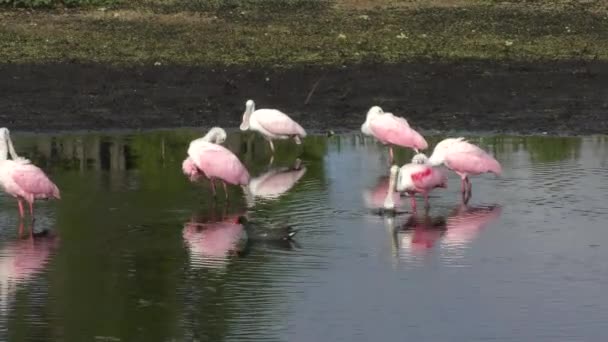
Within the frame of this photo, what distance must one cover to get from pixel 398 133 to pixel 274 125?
1.64 meters

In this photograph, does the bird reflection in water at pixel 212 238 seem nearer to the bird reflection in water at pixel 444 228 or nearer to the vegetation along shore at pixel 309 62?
the bird reflection in water at pixel 444 228

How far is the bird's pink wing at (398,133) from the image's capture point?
1658 cm

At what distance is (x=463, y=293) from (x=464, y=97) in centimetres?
990

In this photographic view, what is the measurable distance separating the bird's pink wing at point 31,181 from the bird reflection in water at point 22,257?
1.03ft

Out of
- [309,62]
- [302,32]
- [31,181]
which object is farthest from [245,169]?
[302,32]

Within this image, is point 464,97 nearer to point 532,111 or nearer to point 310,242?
point 532,111

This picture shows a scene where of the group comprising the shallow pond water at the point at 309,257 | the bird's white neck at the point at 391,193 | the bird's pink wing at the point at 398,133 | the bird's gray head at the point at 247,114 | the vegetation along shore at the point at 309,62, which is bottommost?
the shallow pond water at the point at 309,257

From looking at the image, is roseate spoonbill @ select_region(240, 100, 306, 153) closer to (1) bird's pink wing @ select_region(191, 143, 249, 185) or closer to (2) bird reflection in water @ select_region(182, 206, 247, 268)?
(1) bird's pink wing @ select_region(191, 143, 249, 185)

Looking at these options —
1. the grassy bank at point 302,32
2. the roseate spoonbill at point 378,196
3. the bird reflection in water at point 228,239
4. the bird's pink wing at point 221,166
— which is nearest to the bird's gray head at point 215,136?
the bird's pink wing at point 221,166

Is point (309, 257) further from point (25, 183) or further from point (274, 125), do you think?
point (274, 125)

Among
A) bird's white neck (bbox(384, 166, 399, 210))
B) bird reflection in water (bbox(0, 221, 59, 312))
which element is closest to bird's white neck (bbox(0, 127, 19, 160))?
bird reflection in water (bbox(0, 221, 59, 312))

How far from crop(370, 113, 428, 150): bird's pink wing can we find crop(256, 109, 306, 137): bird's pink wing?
1.14 meters

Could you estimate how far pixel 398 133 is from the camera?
16.6 meters

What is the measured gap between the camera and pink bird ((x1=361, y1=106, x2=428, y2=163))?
1658 centimetres
